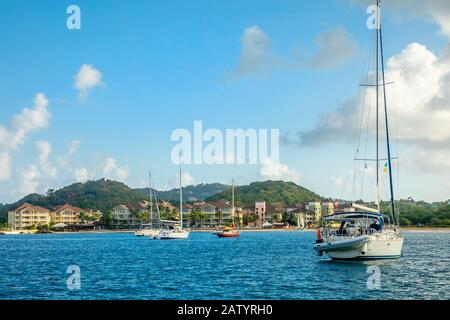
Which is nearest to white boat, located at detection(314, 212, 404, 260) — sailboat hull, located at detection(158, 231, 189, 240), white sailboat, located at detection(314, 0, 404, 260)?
white sailboat, located at detection(314, 0, 404, 260)

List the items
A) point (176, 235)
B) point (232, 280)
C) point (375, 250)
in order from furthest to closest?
point (176, 235)
point (375, 250)
point (232, 280)

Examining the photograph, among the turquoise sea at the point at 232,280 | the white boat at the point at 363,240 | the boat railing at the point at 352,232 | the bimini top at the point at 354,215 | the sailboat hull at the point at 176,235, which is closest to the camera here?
the turquoise sea at the point at 232,280

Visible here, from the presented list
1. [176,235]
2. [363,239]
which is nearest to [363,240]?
[363,239]

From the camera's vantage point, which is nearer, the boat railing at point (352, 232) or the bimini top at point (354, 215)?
the boat railing at point (352, 232)

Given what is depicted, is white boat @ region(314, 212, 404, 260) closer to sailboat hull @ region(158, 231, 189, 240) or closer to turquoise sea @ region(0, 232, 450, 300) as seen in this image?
turquoise sea @ region(0, 232, 450, 300)

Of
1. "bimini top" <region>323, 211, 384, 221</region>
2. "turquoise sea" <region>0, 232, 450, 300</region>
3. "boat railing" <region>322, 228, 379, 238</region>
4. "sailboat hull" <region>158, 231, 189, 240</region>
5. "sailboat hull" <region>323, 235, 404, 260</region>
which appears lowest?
"sailboat hull" <region>158, 231, 189, 240</region>

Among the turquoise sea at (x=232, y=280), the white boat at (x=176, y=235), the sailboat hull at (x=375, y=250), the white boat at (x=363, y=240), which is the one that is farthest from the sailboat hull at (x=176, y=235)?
the sailboat hull at (x=375, y=250)

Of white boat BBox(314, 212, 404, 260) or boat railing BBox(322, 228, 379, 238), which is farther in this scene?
boat railing BBox(322, 228, 379, 238)

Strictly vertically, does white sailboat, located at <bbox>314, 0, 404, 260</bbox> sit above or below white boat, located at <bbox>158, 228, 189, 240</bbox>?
above

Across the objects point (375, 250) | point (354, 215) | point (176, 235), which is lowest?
point (176, 235)

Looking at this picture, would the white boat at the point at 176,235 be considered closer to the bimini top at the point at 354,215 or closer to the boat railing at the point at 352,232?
the bimini top at the point at 354,215

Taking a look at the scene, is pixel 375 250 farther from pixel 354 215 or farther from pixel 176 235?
pixel 176 235
